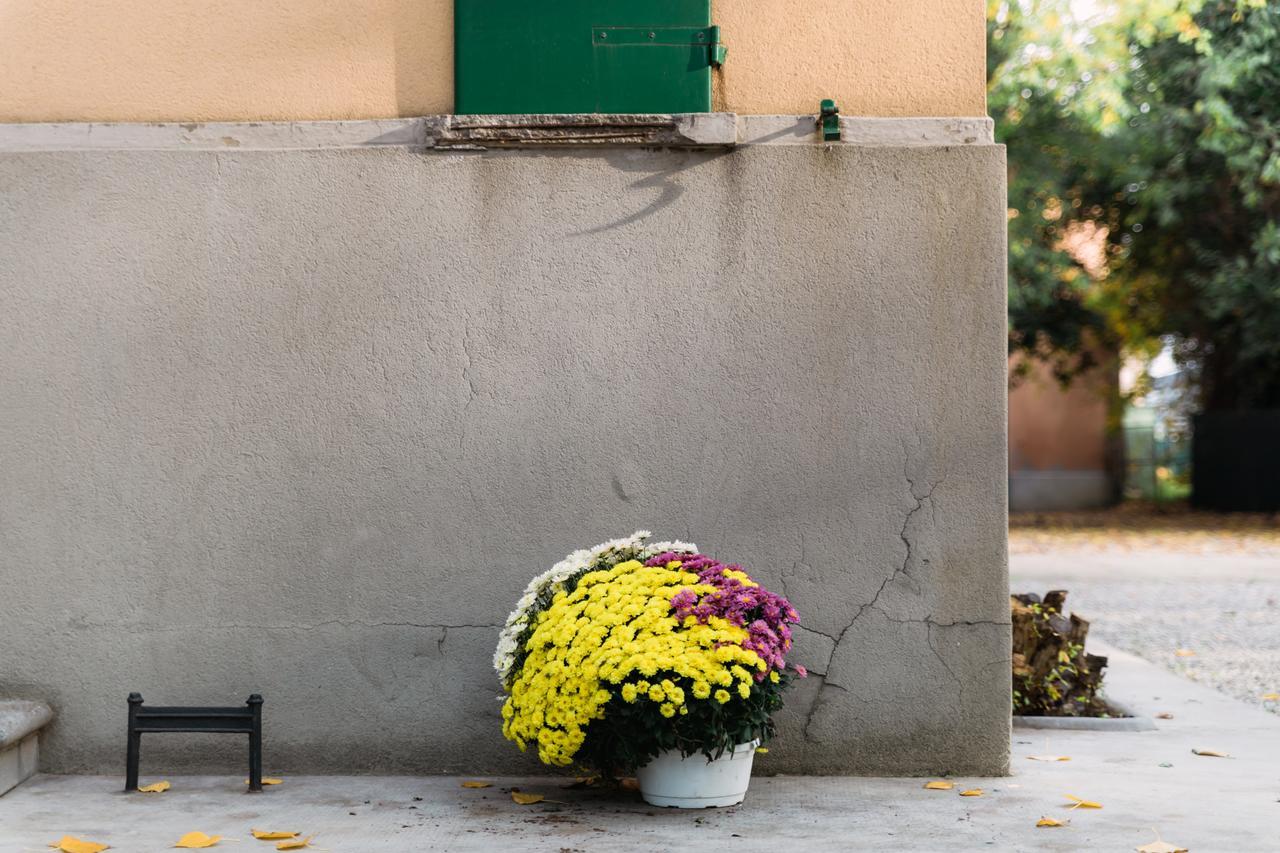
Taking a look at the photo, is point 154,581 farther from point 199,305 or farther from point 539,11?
point 539,11

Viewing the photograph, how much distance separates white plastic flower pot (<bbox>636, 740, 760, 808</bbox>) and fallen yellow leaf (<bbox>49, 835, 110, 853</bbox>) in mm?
1956

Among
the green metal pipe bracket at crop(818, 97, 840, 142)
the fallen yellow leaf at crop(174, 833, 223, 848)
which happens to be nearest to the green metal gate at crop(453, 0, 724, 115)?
the green metal pipe bracket at crop(818, 97, 840, 142)

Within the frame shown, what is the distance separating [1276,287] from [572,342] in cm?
1625

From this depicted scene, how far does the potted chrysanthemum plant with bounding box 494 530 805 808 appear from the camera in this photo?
15.7 feet

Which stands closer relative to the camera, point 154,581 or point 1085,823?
point 1085,823

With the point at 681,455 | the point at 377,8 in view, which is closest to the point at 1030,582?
the point at 681,455

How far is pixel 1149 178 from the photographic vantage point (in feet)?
64.2

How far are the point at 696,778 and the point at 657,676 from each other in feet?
1.60

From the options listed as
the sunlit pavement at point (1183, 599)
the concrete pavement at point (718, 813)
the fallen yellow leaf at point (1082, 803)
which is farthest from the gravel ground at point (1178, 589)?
A: the fallen yellow leaf at point (1082, 803)

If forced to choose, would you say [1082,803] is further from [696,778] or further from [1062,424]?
[1062,424]

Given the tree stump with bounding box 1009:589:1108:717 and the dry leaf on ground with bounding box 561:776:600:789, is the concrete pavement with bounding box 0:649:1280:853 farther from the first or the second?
the tree stump with bounding box 1009:589:1108:717

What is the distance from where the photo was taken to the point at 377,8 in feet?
18.9

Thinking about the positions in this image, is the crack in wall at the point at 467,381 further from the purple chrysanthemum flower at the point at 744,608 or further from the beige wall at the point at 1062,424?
the beige wall at the point at 1062,424

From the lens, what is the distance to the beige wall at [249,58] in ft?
18.7
